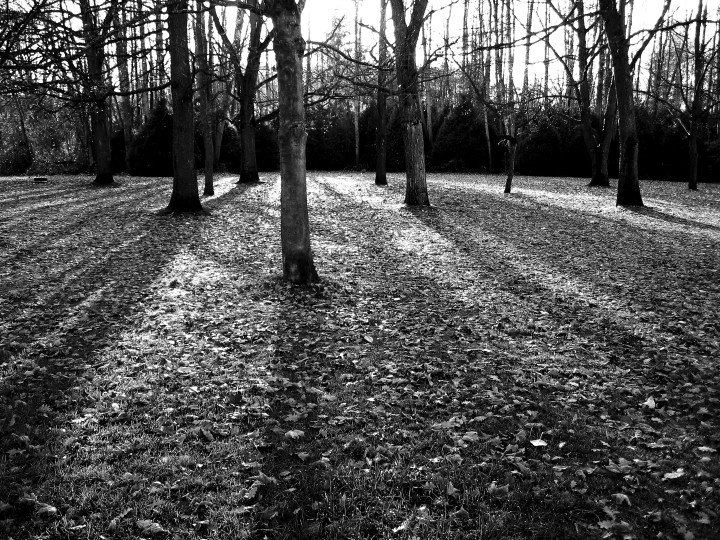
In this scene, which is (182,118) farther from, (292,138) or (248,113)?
(248,113)

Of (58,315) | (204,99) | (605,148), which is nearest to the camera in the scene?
(58,315)

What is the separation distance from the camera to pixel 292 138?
8.16m

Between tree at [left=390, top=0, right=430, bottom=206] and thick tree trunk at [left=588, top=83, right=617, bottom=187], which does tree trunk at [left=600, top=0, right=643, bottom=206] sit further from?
thick tree trunk at [left=588, top=83, right=617, bottom=187]

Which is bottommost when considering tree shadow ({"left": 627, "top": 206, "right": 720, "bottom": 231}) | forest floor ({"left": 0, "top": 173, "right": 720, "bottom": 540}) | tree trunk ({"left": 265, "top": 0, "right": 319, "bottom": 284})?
forest floor ({"left": 0, "top": 173, "right": 720, "bottom": 540})

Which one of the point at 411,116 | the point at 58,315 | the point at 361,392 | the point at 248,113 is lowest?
the point at 361,392

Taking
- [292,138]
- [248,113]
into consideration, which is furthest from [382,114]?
[292,138]

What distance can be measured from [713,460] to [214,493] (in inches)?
138

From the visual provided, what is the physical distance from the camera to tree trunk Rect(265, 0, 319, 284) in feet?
25.8

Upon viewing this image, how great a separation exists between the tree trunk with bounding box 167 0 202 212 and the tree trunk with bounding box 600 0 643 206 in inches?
430

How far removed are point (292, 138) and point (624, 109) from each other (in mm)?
11984

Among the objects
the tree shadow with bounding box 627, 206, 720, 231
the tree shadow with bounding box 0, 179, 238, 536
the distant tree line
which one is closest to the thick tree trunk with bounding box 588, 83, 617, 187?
the distant tree line

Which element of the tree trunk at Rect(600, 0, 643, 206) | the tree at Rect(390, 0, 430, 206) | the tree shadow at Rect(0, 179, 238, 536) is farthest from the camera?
the tree trunk at Rect(600, 0, 643, 206)

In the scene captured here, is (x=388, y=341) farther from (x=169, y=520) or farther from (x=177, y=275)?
(x=177, y=275)

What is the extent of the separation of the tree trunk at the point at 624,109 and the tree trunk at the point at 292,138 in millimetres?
11010
